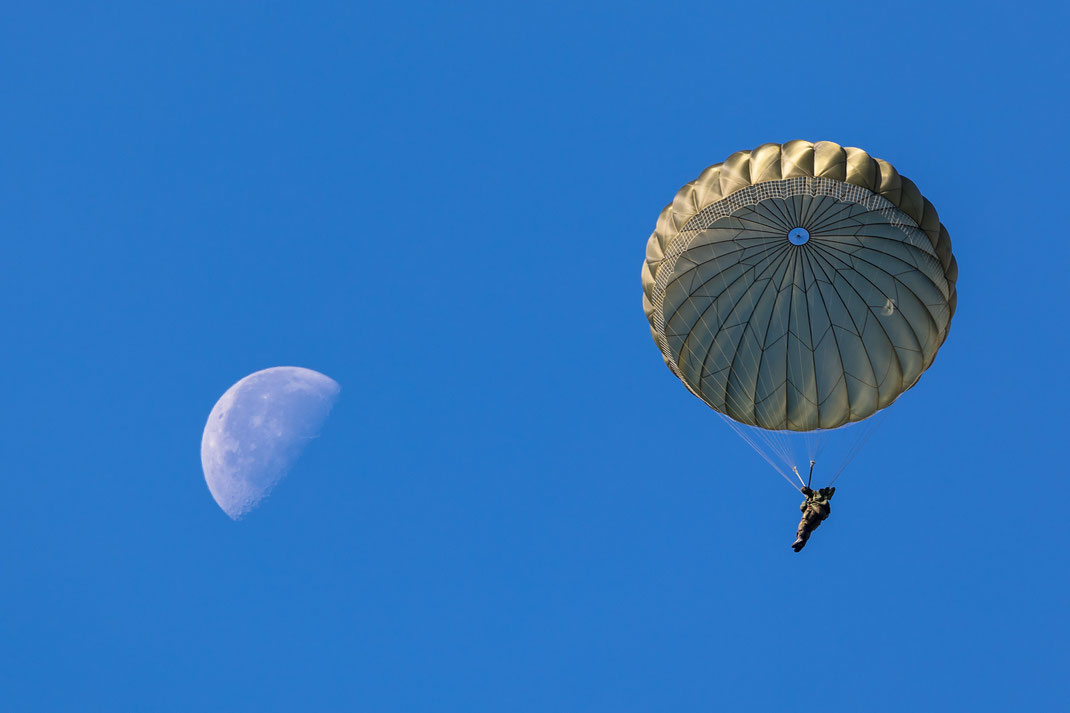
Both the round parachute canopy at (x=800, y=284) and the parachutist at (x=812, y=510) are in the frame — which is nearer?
the round parachute canopy at (x=800, y=284)

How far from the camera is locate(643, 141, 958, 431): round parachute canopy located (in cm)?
3784

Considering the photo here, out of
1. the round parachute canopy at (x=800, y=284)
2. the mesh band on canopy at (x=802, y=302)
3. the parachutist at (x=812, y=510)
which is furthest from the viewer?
the parachutist at (x=812, y=510)

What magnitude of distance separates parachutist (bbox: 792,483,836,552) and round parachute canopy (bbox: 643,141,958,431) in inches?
69.8

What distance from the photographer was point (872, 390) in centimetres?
3959

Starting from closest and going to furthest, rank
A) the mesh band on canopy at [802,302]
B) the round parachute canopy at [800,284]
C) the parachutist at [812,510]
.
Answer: the round parachute canopy at [800,284]
the mesh band on canopy at [802,302]
the parachutist at [812,510]

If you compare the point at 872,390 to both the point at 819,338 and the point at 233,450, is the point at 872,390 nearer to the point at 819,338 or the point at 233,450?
the point at 819,338

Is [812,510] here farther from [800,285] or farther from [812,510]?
[800,285]

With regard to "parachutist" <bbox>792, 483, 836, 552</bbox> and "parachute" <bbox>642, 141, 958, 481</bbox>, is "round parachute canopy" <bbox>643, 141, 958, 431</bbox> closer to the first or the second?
"parachute" <bbox>642, 141, 958, 481</bbox>

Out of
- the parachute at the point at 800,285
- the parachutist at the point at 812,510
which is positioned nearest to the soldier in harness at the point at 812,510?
the parachutist at the point at 812,510

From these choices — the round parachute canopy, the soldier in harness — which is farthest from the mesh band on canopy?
the soldier in harness

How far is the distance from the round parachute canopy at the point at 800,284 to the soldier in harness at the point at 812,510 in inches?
69.6

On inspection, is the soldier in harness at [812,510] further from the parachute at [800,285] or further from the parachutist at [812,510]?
the parachute at [800,285]

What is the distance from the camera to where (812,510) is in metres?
39.5

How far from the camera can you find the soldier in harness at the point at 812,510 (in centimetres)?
3934
